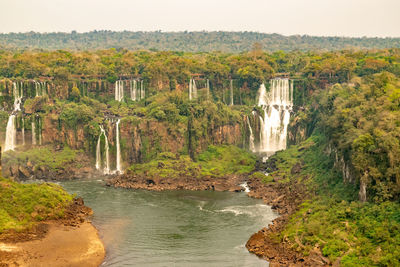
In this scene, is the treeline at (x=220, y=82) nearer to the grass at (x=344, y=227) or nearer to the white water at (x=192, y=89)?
the white water at (x=192, y=89)

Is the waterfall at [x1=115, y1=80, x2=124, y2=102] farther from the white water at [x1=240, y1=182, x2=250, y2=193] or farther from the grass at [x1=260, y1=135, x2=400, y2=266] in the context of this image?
the grass at [x1=260, y1=135, x2=400, y2=266]

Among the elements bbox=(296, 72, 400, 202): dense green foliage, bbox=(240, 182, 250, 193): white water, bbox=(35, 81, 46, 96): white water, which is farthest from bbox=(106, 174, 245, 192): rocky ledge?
bbox=(35, 81, 46, 96): white water

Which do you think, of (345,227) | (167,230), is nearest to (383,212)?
(345,227)

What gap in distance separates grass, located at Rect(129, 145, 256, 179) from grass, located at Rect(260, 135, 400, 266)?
1360 cm

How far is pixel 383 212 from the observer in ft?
147

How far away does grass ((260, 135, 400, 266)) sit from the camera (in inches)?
1625

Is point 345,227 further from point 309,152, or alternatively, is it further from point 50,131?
point 50,131

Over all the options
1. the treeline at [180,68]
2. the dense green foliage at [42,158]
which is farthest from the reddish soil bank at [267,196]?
the treeline at [180,68]

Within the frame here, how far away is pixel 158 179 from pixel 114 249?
2067 centimetres

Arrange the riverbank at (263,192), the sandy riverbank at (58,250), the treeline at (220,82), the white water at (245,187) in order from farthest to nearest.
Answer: the white water at (245,187) → the treeline at (220,82) → the riverbank at (263,192) → the sandy riverbank at (58,250)

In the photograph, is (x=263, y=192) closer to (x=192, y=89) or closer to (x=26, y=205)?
(x=26, y=205)

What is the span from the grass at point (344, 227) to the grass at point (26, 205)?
65.2ft

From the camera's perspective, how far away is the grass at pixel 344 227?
41.3m

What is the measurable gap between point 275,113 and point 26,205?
43.8m
